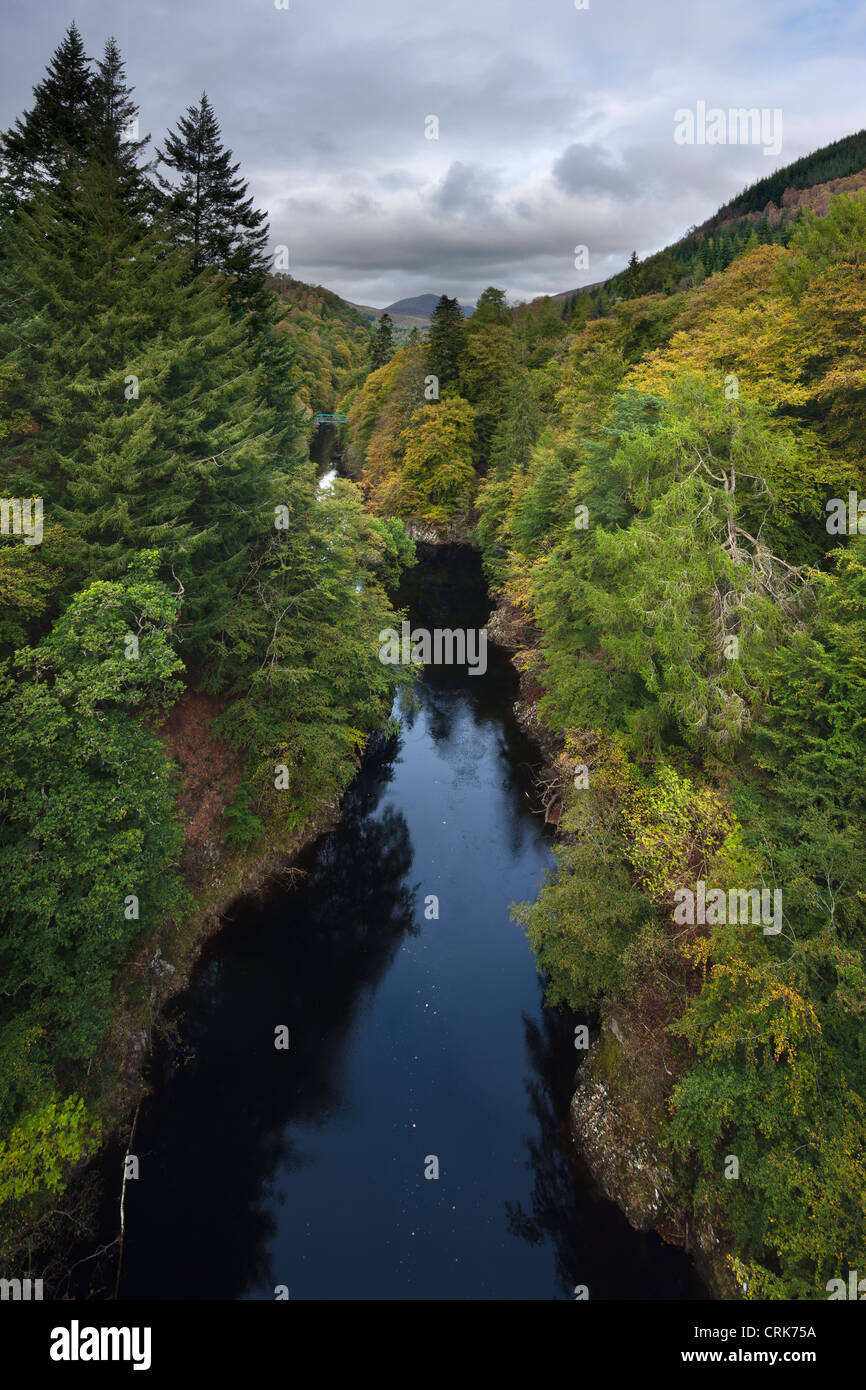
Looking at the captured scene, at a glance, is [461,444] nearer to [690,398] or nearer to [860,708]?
[690,398]

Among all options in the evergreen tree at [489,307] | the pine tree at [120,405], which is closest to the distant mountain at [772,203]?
the evergreen tree at [489,307]

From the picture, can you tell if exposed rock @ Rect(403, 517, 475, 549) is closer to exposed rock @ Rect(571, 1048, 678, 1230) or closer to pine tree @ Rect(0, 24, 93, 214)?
pine tree @ Rect(0, 24, 93, 214)

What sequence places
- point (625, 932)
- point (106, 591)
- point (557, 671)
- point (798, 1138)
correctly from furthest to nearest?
point (557, 671) < point (625, 932) < point (106, 591) < point (798, 1138)

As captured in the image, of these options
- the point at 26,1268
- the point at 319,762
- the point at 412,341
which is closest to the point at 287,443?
the point at 319,762

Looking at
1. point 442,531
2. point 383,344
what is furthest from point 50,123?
point 383,344

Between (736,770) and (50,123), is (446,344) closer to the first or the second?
(50,123)

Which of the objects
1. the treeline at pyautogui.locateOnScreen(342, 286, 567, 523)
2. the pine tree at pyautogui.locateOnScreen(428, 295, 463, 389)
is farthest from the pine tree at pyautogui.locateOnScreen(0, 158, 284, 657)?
the pine tree at pyautogui.locateOnScreen(428, 295, 463, 389)
